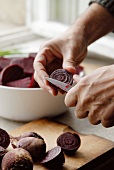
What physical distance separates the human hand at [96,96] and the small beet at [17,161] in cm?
17

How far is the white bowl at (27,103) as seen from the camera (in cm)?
151

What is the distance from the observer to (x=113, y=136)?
1.52 metres

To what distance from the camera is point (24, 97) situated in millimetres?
1513

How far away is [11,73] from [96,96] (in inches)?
15.9

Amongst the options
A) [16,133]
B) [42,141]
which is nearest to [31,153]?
[42,141]

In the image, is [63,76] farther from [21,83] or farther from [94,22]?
[94,22]

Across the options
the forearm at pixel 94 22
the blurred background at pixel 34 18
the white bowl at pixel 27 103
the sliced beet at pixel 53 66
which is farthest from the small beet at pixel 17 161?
the blurred background at pixel 34 18

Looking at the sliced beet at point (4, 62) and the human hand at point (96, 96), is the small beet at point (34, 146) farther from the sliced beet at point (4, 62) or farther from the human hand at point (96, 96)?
the sliced beet at point (4, 62)

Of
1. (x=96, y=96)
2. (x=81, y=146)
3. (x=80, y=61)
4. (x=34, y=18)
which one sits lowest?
(x=34, y=18)

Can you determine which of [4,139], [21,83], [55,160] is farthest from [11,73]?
[55,160]

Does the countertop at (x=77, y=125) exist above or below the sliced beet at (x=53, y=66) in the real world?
below

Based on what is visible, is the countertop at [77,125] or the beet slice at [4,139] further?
the countertop at [77,125]

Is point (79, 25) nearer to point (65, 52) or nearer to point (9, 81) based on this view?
point (65, 52)

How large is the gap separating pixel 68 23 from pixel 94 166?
1.08 meters
